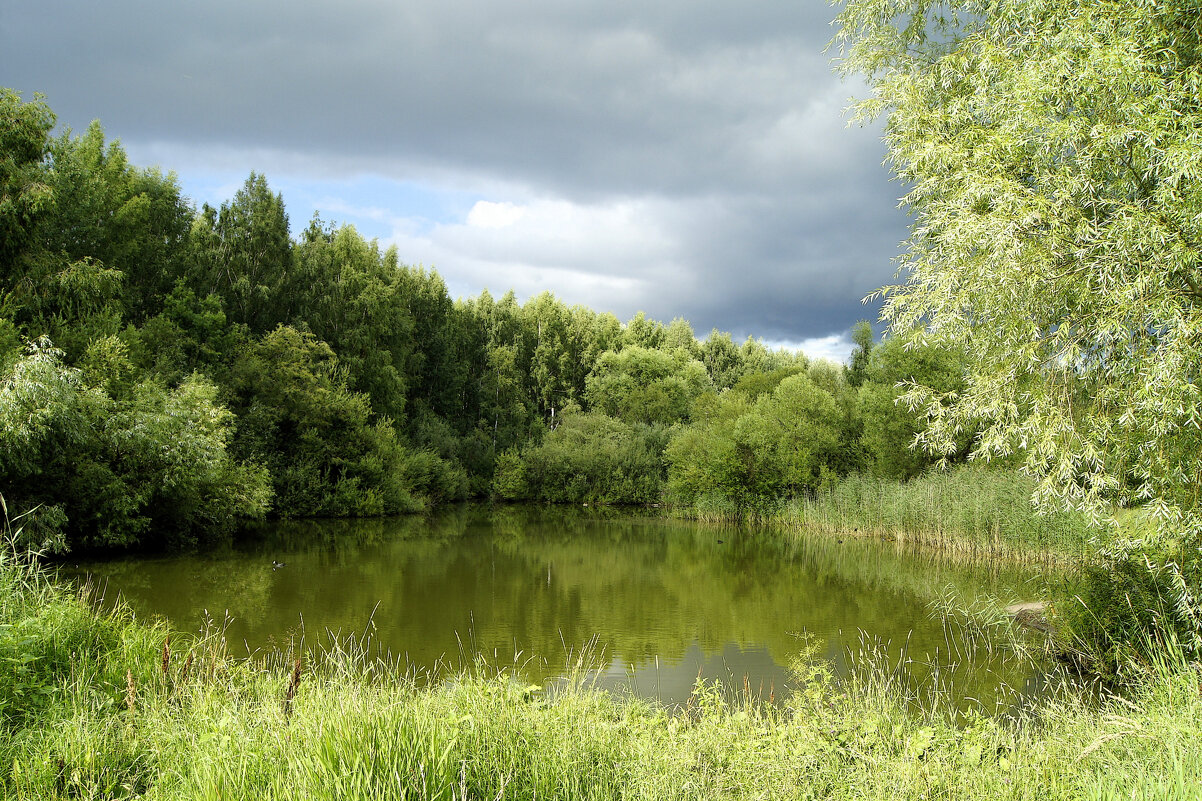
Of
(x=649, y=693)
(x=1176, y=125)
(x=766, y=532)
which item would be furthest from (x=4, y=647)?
(x=766, y=532)

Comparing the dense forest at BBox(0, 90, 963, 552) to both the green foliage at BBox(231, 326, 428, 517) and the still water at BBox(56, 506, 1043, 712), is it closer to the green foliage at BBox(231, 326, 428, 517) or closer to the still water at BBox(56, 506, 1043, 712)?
the green foliage at BBox(231, 326, 428, 517)

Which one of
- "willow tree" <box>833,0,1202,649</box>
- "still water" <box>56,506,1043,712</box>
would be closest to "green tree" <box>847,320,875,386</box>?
"still water" <box>56,506,1043,712</box>

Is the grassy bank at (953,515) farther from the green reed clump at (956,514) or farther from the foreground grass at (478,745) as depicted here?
the foreground grass at (478,745)

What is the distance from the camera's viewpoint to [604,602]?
14625 mm

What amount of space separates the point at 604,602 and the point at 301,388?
751 inches

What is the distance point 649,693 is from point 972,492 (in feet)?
48.7

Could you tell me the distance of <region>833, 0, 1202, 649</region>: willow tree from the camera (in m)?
7.27

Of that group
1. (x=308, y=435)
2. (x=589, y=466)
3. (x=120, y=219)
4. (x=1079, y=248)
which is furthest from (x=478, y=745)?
(x=589, y=466)

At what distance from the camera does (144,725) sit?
482 cm

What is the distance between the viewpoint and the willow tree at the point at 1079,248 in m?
7.27

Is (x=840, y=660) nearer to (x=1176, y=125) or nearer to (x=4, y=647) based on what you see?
(x=1176, y=125)

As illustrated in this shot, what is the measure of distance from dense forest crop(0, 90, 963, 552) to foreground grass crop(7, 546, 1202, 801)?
11.7 ft

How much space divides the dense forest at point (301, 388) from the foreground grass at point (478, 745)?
358 cm

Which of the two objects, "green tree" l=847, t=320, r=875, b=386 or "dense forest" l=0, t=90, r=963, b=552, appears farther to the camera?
"green tree" l=847, t=320, r=875, b=386
